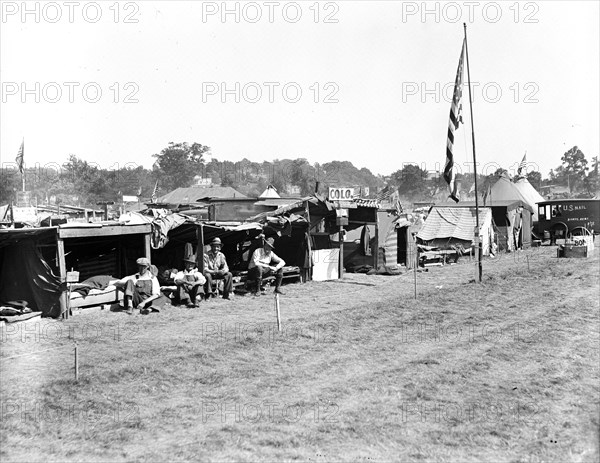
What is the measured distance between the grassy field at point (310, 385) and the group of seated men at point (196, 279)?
57 cm

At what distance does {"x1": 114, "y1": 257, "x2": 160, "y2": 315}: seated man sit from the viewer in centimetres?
1296

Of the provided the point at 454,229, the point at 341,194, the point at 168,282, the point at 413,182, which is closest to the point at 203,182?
the point at 413,182

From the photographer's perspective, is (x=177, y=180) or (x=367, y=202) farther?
(x=177, y=180)

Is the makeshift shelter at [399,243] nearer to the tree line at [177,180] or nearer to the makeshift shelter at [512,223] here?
the makeshift shelter at [512,223]

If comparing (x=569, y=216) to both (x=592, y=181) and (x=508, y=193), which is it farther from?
(x=592, y=181)

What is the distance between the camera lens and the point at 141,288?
13.1 metres

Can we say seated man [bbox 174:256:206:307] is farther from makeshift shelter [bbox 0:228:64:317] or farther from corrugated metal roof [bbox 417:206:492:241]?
corrugated metal roof [bbox 417:206:492:241]

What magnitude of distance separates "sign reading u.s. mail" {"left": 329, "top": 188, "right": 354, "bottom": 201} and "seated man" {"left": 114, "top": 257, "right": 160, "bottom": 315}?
699 centimetres

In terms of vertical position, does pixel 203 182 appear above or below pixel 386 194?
above

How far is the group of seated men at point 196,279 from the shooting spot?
13.1m

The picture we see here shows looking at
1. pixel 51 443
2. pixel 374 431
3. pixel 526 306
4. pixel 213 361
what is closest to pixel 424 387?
pixel 374 431

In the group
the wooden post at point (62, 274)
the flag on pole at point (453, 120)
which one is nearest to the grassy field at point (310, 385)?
the wooden post at point (62, 274)

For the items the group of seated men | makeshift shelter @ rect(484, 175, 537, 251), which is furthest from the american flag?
the group of seated men

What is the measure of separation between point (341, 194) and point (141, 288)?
7612 mm
